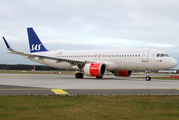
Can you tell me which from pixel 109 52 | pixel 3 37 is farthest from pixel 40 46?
pixel 109 52

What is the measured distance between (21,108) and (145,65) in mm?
20569

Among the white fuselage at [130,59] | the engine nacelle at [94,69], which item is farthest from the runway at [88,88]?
the engine nacelle at [94,69]

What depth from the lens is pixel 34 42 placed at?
35406 mm

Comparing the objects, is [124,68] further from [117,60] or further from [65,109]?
[65,109]

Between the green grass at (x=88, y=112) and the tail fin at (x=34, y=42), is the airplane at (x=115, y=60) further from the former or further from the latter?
the green grass at (x=88, y=112)

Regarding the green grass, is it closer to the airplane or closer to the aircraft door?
the airplane

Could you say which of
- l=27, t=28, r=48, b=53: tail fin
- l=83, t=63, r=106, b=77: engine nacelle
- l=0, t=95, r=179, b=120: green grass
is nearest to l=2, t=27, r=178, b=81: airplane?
l=83, t=63, r=106, b=77: engine nacelle

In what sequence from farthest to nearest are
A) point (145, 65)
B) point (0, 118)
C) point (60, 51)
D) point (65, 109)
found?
1. point (60, 51)
2. point (145, 65)
3. point (65, 109)
4. point (0, 118)

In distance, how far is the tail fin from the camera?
116 ft

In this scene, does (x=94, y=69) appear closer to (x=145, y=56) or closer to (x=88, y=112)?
(x=145, y=56)

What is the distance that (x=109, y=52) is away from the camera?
2848cm

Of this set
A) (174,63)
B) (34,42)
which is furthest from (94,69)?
(34,42)

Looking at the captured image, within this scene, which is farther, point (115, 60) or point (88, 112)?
point (115, 60)

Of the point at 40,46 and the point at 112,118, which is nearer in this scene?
the point at 112,118
